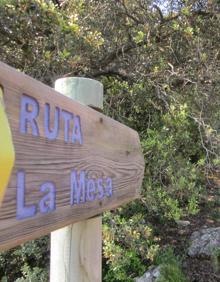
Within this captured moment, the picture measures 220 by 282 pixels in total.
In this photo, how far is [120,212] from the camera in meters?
4.05

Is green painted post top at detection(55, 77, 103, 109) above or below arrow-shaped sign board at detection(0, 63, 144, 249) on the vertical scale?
above

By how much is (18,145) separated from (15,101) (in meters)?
0.09

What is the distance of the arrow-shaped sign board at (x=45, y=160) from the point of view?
2.88 ft

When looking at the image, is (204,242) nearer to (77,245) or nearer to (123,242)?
(123,242)

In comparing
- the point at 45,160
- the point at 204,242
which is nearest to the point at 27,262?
the point at 204,242

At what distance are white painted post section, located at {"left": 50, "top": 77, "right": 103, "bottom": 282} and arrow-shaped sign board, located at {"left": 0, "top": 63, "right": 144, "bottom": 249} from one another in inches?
4.8

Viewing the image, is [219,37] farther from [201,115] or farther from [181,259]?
[181,259]

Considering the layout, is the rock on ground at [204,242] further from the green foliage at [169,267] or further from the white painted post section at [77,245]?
the white painted post section at [77,245]

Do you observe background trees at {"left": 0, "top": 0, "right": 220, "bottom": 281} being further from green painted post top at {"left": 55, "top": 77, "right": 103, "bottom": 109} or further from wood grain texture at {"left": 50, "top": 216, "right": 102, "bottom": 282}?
wood grain texture at {"left": 50, "top": 216, "right": 102, "bottom": 282}

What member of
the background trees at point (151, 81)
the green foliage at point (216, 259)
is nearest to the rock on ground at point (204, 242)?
the green foliage at point (216, 259)

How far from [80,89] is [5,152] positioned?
2.52ft

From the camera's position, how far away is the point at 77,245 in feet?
4.89

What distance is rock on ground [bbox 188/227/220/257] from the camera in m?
4.65

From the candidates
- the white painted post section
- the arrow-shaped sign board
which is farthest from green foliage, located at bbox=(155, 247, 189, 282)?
the arrow-shaped sign board
